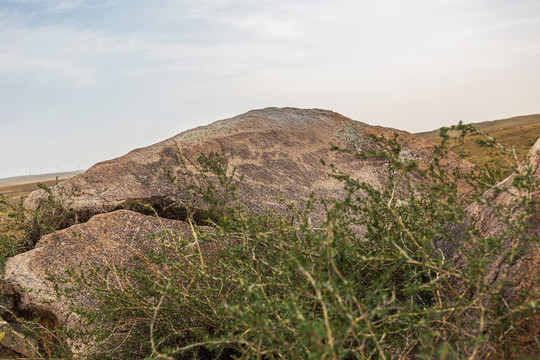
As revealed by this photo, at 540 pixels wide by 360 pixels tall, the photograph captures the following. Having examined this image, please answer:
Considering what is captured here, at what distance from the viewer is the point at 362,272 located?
2799 mm

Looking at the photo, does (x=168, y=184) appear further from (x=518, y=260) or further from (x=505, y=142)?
(x=505, y=142)

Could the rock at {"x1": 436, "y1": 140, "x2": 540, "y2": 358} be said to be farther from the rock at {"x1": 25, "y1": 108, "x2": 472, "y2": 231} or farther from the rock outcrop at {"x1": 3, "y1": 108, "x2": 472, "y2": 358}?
the rock at {"x1": 25, "y1": 108, "x2": 472, "y2": 231}

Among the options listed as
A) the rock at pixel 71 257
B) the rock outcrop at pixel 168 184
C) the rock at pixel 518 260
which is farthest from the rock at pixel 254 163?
the rock at pixel 518 260

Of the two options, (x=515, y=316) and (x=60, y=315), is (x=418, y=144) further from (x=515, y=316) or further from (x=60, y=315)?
(x=60, y=315)

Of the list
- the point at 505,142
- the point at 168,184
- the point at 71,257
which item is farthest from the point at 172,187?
the point at 505,142

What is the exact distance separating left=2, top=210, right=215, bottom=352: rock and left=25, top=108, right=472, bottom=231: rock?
430 mm

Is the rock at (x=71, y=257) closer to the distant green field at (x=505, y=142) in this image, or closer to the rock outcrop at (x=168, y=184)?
the rock outcrop at (x=168, y=184)

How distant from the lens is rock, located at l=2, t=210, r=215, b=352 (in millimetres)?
3316

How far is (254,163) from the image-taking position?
536 centimetres

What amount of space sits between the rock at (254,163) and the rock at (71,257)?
430mm

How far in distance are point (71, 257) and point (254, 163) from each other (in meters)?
2.52

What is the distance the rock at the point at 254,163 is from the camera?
4.48 meters

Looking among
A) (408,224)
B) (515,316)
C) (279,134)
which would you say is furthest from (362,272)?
(279,134)

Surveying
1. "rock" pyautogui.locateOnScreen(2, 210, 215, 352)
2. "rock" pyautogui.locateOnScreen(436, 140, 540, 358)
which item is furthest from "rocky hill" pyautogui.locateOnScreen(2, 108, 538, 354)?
"rock" pyautogui.locateOnScreen(436, 140, 540, 358)
